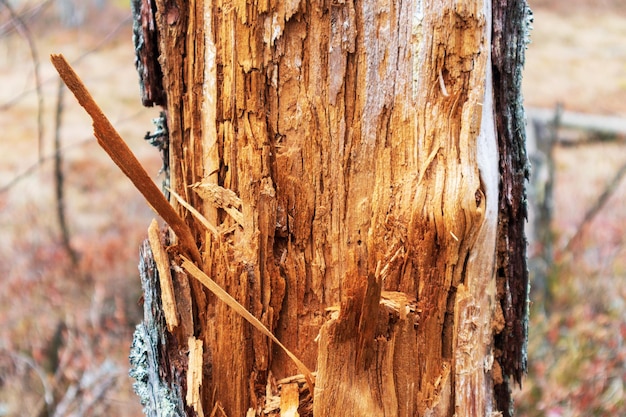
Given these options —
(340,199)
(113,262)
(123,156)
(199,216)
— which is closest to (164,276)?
(199,216)

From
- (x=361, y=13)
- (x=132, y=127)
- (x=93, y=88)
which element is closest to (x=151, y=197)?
(x=361, y=13)

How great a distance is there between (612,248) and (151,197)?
5.23 m

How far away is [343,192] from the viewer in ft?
3.20

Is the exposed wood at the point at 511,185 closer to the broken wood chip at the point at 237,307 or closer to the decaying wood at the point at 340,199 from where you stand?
the decaying wood at the point at 340,199

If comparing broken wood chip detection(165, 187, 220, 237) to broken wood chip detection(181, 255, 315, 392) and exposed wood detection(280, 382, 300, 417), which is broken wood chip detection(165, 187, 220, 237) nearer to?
broken wood chip detection(181, 255, 315, 392)

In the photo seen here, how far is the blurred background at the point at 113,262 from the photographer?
3.19m

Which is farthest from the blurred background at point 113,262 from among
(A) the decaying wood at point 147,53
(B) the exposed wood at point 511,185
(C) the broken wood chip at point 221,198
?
(B) the exposed wood at point 511,185

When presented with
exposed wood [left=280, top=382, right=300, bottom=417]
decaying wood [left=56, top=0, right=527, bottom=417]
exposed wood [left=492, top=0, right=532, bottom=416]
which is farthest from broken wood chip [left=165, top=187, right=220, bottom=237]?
exposed wood [left=492, top=0, right=532, bottom=416]

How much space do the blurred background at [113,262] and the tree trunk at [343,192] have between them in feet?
1.20

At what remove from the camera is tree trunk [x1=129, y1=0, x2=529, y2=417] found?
3.04 feet

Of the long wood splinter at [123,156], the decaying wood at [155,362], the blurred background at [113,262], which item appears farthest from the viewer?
the blurred background at [113,262]

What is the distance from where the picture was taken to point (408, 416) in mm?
954

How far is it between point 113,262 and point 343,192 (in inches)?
199

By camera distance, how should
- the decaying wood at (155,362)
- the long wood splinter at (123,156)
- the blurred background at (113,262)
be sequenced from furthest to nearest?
1. the blurred background at (113,262)
2. the decaying wood at (155,362)
3. the long wood splinter at (123,156)
